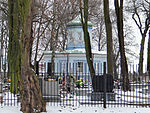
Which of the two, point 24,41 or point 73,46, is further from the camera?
point 73,46

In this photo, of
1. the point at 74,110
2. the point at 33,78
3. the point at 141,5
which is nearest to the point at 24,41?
the point at 33,78

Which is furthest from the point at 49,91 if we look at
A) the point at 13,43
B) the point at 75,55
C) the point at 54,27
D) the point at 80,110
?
the point at 75,55

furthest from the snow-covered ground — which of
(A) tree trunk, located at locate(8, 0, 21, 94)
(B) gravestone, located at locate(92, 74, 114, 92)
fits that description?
(A) tree trunk, located at locate(8, 0, 21, 94)

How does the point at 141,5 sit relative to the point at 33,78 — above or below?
above

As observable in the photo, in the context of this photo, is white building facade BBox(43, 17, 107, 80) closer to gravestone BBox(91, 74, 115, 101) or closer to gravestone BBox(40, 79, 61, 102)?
gravestone BBox(91, 74, 115, 101)

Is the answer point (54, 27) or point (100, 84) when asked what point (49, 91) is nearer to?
point (100, 84)

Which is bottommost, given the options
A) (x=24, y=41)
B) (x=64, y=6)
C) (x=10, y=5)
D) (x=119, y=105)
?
(x=119, y=105)

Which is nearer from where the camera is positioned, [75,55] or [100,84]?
[100,84]

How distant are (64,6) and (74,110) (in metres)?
22.3

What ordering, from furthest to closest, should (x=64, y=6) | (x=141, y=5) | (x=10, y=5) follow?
(x=141, y=5) < (x=64, y=6) < (x=10, y=5)

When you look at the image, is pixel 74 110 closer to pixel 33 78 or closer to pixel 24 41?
pixel 33 78

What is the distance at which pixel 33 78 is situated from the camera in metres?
10.7

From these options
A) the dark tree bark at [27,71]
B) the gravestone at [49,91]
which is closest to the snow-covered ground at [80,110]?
the dark tree bark at [27,71]

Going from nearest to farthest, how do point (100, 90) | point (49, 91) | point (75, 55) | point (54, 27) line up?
point (49, 91) < point (100, 90) < point (54, 27) < point (75, 55)
